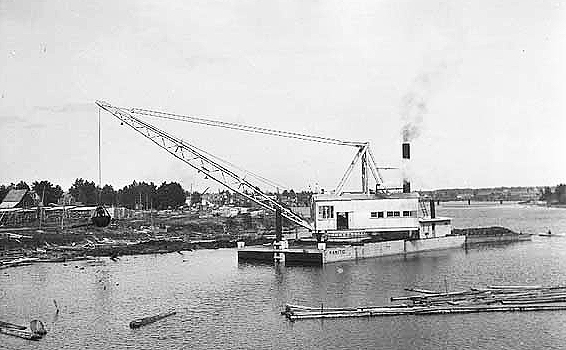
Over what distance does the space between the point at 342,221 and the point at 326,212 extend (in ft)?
5.10

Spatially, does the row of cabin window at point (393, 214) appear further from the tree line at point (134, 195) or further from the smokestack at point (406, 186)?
the tree line at point (134, 195)

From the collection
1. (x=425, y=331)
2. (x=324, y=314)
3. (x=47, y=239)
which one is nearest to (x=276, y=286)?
(x=324, y=314)

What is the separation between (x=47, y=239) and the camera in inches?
2435

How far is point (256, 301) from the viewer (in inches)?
1307

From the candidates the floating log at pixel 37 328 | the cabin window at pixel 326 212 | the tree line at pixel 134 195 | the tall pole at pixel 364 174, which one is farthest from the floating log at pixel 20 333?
the tree line at pixel 134 195

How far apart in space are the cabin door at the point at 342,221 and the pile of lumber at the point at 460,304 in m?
18.1

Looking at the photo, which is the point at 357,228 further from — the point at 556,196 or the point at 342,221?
the point at 556,196

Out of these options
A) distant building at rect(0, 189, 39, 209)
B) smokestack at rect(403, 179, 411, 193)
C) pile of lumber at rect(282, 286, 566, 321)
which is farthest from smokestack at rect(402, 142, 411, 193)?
distant building at rect(0, 189, 39, 209)

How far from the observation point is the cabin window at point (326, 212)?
50.8m

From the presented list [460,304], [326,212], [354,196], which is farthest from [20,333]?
[354,196]

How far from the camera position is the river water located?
2498 centimetres

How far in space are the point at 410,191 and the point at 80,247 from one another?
31555mm

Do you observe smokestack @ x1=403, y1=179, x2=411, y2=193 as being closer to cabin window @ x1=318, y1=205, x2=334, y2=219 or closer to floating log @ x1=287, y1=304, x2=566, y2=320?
cabin window @ x1=318, y1=205, x2=334, y2=219

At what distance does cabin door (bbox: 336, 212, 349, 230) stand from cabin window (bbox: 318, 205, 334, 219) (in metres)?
A: 0.57
